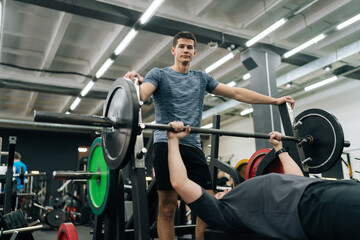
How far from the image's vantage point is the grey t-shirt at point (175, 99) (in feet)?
5.49

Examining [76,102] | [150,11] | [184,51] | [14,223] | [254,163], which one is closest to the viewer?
[184,51]

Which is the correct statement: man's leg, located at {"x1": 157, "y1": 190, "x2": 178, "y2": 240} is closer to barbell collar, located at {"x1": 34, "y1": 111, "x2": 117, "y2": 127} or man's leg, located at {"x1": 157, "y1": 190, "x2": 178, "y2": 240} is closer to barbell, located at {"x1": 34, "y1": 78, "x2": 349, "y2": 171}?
barbell, located at {"x1": 34, "y1": 78, "x2": 349, "y2": 171}

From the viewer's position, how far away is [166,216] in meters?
1.56

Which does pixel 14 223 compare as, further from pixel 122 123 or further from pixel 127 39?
pixel 127 39

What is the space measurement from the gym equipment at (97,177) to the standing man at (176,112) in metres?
0.25

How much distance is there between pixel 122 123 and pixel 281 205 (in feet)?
2.25

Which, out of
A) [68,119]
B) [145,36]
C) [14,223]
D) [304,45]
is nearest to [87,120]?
[68,119]

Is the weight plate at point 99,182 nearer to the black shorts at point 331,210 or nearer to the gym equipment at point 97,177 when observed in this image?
the gym equipment at point 97,177

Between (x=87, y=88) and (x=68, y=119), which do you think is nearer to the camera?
(x=68, y=119)

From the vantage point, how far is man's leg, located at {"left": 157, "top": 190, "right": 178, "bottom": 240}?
1.54 metres

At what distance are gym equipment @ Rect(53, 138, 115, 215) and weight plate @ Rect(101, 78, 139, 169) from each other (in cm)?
24

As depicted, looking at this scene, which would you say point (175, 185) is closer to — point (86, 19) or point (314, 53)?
point (86, 19)

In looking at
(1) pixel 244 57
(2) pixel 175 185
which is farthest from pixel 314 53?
(2) pixel 175 185

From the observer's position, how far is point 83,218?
18.9 ft
